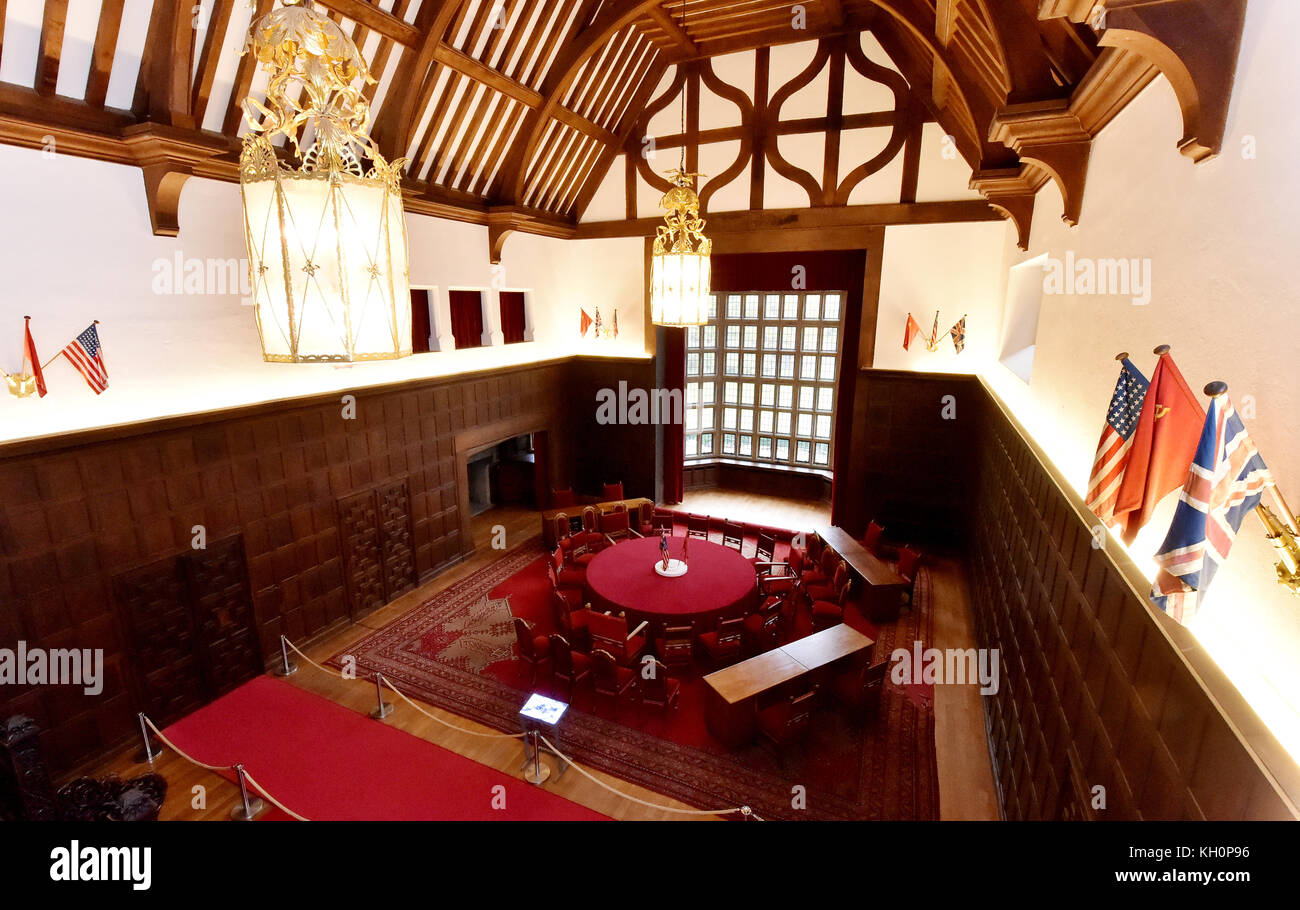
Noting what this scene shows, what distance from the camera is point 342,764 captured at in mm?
6109

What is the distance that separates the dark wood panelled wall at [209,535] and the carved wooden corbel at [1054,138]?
8.03 meters

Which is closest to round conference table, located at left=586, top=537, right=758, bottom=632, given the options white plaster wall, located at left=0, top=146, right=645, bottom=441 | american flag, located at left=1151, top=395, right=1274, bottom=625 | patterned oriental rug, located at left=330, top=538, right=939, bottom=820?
patterned oriental rug, located at left=330, top=538, right=939, bottom=820

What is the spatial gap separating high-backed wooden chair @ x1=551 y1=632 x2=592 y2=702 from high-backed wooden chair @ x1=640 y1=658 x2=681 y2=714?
0.69 m

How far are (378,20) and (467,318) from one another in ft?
16.1

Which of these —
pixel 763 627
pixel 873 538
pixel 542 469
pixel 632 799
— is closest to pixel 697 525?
pixel 873 538

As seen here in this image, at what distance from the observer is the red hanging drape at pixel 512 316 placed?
11852mm

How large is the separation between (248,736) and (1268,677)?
26.5 ft

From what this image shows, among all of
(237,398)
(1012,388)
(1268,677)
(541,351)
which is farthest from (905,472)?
(237,398)

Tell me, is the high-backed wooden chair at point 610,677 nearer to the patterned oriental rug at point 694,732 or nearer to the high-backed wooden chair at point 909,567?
the patterned oriental rug at point 694,732

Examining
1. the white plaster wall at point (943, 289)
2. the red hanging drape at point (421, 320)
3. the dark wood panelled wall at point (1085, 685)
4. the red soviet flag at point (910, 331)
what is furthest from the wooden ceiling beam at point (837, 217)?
the red hanging drape at point (421, 320)

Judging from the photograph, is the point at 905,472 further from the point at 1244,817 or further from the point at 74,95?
the point at 74,95

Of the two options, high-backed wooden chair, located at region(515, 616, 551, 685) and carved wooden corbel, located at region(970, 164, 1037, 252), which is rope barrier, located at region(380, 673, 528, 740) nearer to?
high-backed wooden chair, located at region(515, 616, 551, 685)

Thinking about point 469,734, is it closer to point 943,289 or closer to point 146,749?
point 146,749

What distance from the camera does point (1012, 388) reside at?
7742 millimetres
